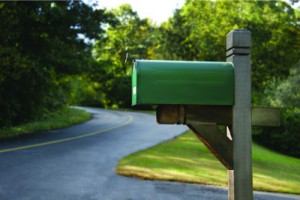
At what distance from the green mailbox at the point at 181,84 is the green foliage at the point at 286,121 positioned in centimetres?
1311

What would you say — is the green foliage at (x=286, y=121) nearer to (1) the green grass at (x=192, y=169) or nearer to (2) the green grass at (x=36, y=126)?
(1) the green grass at (x=192, y=169)

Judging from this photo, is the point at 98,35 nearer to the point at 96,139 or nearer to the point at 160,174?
the point at 96,139

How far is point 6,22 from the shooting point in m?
15.2

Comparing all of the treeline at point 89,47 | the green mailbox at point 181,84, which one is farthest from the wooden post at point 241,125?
the treeline at point 89,47

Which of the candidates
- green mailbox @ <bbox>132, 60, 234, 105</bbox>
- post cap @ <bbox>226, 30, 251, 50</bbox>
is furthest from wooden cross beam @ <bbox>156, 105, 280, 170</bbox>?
post cap @ <bbox>226, 30, 251, 50</bbox>

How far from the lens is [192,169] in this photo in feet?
29.0

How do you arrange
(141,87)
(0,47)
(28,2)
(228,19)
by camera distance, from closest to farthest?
(141,87)
(0,47)
(28,2)
(228,19)

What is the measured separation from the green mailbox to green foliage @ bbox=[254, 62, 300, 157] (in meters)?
13.1

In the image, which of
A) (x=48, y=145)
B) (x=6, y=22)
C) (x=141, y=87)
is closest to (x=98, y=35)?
(x=6, y=22)

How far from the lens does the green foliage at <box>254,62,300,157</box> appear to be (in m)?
16.9

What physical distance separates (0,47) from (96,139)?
5.81 m

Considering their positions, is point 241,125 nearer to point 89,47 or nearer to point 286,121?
point 286,121

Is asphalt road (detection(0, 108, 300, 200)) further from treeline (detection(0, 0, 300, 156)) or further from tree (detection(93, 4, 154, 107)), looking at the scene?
tree (detection(93, 4, 154, 107))

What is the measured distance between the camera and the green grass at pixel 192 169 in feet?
24.8
